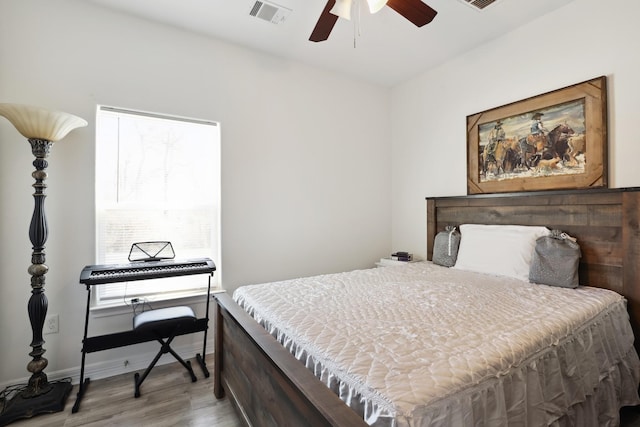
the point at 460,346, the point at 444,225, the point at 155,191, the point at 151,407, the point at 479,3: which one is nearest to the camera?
the point at 460,346

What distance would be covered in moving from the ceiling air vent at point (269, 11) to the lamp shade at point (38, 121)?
5.00 ft

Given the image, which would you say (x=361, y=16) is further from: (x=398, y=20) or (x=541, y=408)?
(x=541, y=408)

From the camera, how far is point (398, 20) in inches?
102

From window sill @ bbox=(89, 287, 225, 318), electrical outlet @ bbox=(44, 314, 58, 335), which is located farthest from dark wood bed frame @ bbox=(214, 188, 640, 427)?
electrical outlet @ bbox=(44, 314, 58, 335)

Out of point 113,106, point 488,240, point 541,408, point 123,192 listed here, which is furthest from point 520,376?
point 113,106

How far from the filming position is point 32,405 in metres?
1.96

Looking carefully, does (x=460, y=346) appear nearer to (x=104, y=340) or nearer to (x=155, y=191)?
(x=104, y=340)

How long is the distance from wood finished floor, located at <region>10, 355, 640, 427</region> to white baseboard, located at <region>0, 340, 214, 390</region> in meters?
0.06

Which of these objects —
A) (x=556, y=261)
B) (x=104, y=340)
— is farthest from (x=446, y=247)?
(x=104, y=340)

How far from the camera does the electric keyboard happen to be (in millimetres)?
2109

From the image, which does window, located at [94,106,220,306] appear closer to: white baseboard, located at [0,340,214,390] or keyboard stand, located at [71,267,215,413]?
keyboard stand, located at [71,267,215,413]

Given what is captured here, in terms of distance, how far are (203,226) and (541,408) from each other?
8.78 feet

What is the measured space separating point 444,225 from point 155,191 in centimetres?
286

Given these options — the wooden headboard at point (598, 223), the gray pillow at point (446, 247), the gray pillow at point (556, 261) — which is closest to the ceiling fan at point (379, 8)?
the wooden headboard at point (598, 223)
